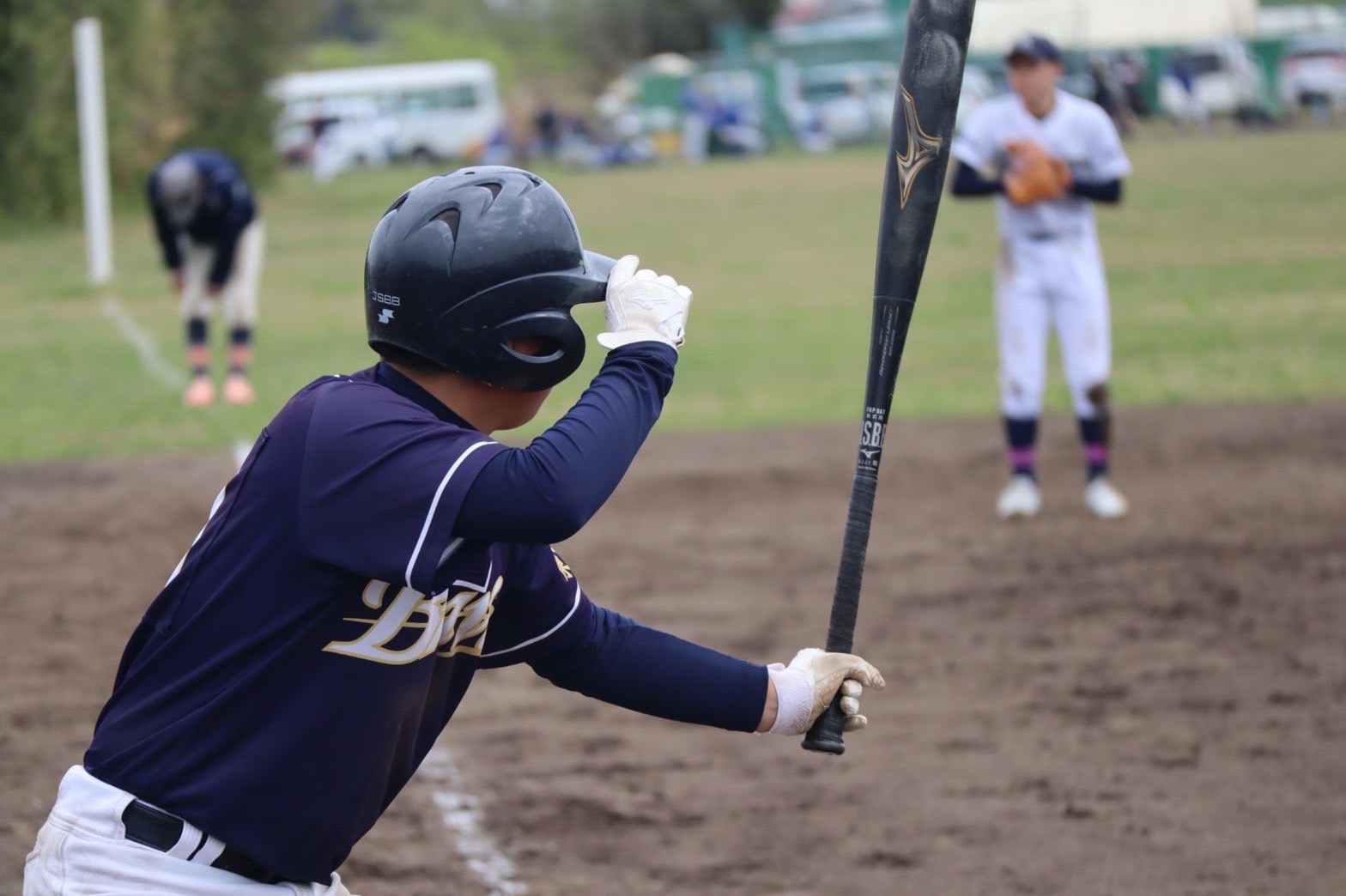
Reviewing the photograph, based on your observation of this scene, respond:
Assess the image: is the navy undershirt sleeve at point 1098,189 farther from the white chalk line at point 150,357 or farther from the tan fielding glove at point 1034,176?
the white chalk line at point 150,357

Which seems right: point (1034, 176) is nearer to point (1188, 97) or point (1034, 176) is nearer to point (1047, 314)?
point (1047, 314)

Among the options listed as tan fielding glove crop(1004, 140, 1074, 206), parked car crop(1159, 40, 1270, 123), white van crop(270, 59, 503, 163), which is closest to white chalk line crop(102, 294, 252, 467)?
tan fielding glove crop(1004, 140, 1074, 206)

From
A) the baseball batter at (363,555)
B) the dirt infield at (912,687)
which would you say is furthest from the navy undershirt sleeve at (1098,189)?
the baseball batter at (363,555)

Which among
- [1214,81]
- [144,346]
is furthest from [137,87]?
[1214,81]

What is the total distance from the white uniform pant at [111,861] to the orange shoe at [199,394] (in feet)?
29.8

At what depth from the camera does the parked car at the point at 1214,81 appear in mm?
36094

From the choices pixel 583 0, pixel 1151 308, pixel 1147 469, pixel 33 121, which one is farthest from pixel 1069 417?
pixel 583 0

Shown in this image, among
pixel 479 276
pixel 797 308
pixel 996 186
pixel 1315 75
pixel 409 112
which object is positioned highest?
pixel 1315 75

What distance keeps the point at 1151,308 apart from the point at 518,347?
1228 centimetres

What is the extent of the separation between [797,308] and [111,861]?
1326 cm

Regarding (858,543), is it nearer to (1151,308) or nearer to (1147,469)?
(1147,469)

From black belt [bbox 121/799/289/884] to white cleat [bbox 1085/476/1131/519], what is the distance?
6133mm

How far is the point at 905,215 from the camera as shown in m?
2.77

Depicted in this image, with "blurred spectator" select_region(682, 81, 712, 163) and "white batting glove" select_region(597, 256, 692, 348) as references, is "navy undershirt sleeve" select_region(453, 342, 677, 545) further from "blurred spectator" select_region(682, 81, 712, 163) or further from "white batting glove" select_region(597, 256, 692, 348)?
"blurred spectator" select_region(682, 81, 712, 163)
